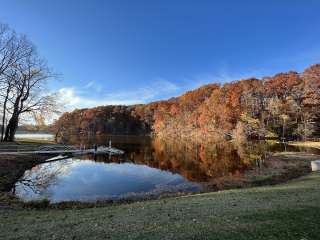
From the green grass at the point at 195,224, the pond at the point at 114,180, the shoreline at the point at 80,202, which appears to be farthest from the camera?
the pond at the point at 114,180

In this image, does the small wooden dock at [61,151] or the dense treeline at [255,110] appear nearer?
the small wooden dock at [61,151]

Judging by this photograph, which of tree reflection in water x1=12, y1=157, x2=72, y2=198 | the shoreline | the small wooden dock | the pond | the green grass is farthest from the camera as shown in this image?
the small wooden dock

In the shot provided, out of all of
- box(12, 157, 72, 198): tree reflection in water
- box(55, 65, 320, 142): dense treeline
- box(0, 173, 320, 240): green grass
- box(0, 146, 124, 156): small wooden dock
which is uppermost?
box(55, 65, 320, 142): dense treeline

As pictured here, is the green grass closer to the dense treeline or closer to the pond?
the pond

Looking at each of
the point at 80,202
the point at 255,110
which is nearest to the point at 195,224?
the point at 80,202

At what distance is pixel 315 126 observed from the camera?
5872 centimetres

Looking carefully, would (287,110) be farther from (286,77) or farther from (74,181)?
(74,181)

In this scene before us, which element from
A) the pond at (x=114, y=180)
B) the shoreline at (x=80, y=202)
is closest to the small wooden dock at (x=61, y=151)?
the shoreline at (x=80, y=202)

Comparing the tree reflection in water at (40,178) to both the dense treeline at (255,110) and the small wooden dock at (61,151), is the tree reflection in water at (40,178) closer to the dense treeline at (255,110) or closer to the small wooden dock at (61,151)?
the small wooden dock at (61,151)

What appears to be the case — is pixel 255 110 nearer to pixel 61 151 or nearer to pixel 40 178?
pixel 61 151

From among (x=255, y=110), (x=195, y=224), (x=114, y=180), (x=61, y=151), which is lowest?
(x=114, y=180)

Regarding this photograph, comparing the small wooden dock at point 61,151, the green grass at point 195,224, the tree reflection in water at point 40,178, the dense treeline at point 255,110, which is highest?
the dense treeline at point 255,110

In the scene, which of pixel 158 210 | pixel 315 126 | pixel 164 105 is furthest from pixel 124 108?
pixel 158 210

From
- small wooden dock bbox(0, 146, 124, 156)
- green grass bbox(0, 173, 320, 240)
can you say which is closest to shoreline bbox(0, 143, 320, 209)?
small wooden dock bbox(0, 146, 124, 156)
